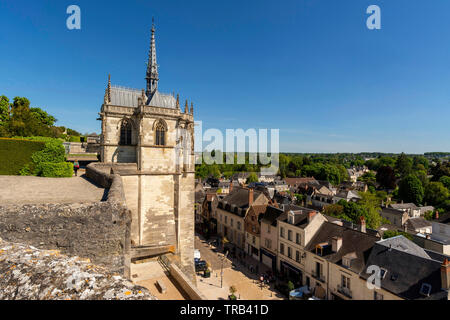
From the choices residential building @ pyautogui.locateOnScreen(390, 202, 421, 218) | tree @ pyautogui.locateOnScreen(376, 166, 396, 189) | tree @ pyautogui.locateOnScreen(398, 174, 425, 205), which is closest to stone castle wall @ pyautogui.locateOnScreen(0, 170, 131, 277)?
residential building @ pyautogui.locateOnScreen(390, 202, 421, 218)

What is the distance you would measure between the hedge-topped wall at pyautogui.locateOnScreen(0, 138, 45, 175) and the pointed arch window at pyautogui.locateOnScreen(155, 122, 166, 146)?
885 centimetres

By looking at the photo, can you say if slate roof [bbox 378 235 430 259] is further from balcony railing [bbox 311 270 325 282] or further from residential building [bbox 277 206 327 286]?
residential building [bbox 277 206 327 286]

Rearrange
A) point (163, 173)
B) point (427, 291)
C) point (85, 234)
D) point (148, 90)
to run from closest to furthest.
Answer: point (85, 234) → point (427, 291) → point (163, 173) → point (148, 90)

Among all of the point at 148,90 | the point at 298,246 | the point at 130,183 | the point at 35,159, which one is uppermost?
the point at 148,90

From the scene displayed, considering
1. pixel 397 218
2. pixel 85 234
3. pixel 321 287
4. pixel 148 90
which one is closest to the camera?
pixel 85 234

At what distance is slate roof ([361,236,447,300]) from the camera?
14.9 metres

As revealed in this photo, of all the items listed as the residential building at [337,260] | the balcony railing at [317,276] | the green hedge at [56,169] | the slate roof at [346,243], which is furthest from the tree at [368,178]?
the green hedge at [56,169]

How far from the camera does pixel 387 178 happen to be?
86.9m

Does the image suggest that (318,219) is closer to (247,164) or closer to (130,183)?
(130,183)

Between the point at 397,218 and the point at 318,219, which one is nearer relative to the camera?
the point at 318,219

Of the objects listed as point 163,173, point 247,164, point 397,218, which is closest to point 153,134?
point 163,173

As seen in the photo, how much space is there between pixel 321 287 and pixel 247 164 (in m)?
107

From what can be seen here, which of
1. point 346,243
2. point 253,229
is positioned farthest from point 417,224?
point 253,229
